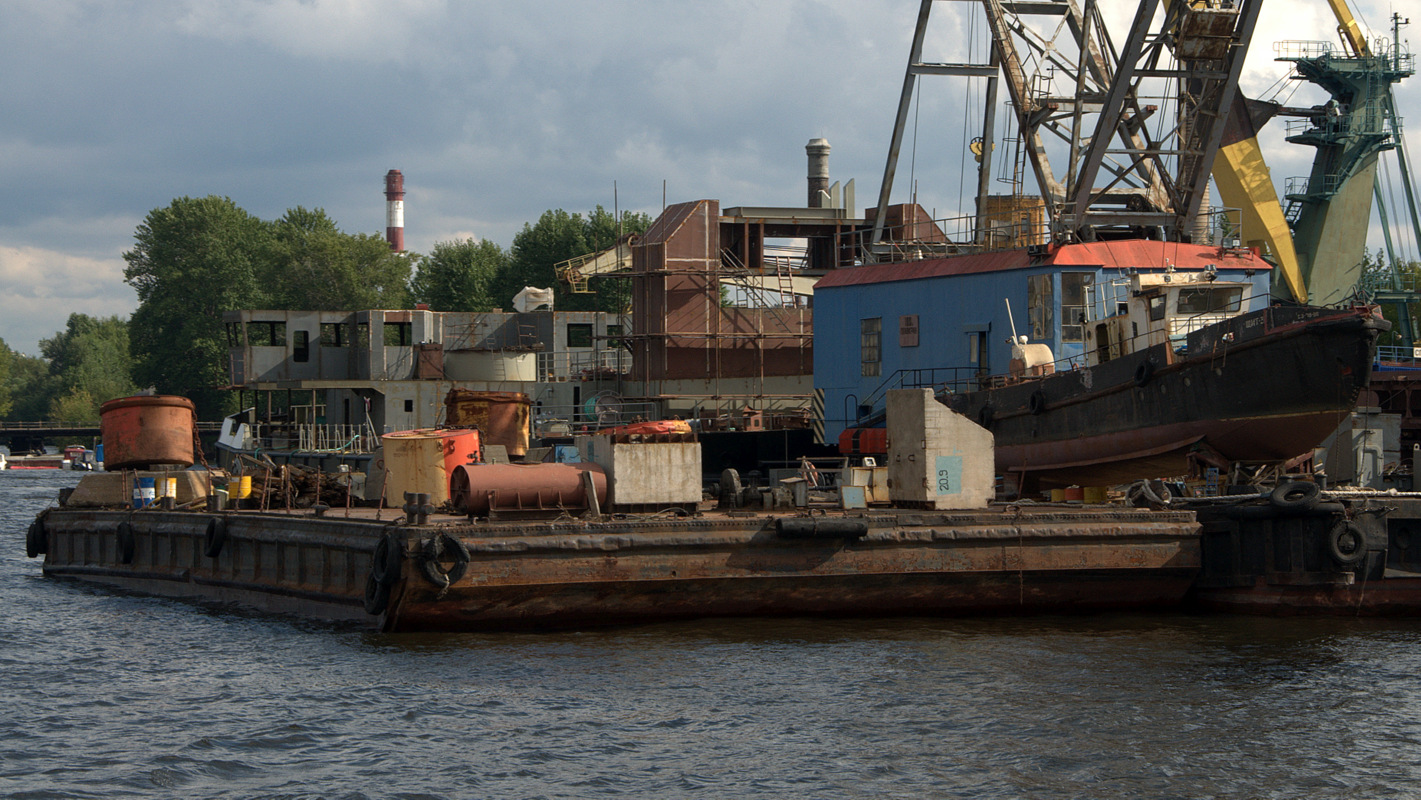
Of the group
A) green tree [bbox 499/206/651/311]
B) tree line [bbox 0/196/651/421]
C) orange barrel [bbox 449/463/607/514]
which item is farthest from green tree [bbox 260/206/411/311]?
orange barrel [bbox 449/463/607/514]

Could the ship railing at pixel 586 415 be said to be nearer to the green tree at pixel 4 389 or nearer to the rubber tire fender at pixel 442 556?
the rubber tire fender at pixel 442 556

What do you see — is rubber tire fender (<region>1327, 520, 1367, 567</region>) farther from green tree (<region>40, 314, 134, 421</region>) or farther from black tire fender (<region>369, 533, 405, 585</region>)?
green tree (<region>40, 314, 134, 421</region>)

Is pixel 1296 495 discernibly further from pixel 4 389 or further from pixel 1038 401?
pixel 4 389

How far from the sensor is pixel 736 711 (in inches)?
530

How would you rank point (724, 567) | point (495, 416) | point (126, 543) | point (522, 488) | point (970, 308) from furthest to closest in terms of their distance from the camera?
point (970, 308), point (495, 416), point (126, 543), point (522, 488), point (724, 567)

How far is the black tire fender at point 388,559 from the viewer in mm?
16172

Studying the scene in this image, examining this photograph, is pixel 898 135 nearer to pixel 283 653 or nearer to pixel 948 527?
pixel 948 527

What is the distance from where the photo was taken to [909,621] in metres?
18.2

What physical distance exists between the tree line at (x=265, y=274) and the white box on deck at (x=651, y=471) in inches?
2585

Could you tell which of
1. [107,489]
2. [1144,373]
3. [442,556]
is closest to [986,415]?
[1144,373]

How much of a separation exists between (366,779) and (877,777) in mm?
4318

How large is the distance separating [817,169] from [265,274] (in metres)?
51.7

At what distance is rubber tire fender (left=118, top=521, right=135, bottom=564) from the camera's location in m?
24.2

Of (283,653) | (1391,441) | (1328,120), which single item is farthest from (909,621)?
(1328,120)
